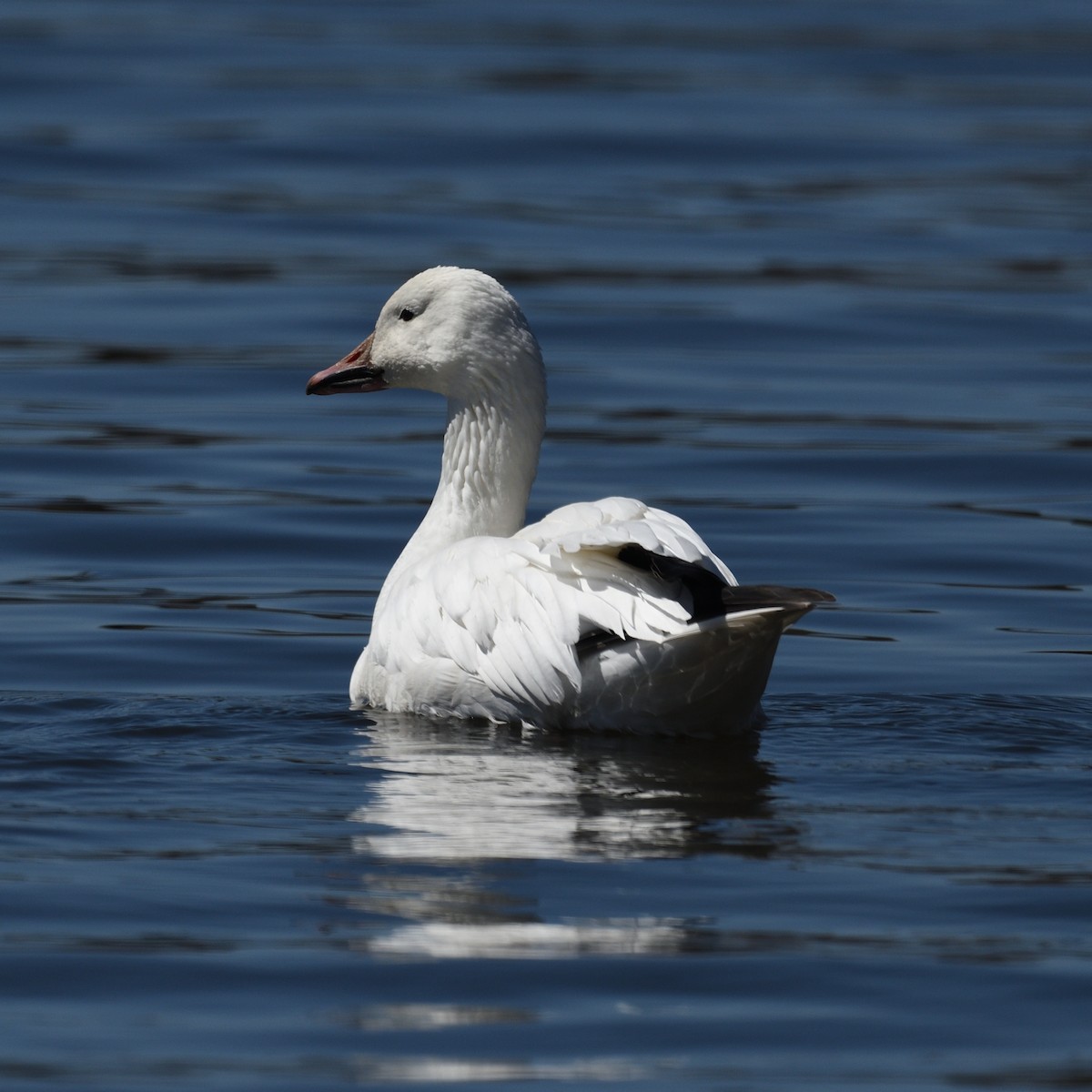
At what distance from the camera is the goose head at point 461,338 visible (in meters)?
8.59

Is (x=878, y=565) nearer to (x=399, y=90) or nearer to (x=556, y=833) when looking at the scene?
(x=556, y=833)

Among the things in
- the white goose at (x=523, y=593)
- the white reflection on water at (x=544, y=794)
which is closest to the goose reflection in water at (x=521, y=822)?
the white reflection on water at (x=544, y=794)

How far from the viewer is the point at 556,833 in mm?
6500

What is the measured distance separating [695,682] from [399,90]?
19.8 meters

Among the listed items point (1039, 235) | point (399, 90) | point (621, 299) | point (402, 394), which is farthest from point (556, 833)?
point (399, 90)

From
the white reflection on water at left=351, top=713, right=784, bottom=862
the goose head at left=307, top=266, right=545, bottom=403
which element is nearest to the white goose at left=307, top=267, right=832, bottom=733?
the goose head at left=307, top=266, right=545, bottom=403

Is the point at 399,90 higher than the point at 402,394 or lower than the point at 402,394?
higher

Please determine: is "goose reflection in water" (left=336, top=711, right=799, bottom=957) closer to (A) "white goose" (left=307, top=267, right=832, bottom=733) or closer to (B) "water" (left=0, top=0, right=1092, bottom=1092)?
(B) "water" (left=0, top=0, right=1092, bottom=1092)

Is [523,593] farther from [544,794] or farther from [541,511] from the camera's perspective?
[541,511]

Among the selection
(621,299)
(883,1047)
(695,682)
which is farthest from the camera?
(621,299)

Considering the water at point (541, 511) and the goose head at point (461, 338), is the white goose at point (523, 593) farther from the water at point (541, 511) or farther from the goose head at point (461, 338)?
the water at point (541, 511)

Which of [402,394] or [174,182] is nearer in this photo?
[402,394]

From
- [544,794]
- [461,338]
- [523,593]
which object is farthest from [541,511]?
[544,794]

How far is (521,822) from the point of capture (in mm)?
6613
